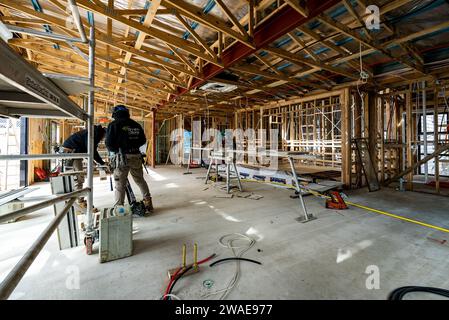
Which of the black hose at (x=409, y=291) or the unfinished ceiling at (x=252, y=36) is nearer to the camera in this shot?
the black hose at (x=409, y=291)

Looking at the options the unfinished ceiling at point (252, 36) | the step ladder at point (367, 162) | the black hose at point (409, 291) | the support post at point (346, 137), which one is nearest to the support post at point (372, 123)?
the step ladder at point (367, 162)

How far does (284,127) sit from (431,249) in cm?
647

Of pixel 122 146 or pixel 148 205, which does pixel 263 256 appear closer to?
pixel 148 205

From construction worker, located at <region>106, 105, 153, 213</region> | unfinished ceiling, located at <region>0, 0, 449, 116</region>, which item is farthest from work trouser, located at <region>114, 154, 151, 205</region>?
unfinished ceiling, located at <region>0, 0, 449, 116</region>

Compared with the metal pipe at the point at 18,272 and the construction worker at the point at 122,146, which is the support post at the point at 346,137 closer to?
the construction worker at the point at 122,146

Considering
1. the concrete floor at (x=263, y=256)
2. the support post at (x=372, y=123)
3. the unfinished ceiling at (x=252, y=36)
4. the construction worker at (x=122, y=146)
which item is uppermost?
the unfinished ceiling at (x=252, y=36)

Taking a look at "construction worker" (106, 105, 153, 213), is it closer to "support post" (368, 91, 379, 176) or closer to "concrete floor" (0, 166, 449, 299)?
"concrete floor" (0, 166, 449, 299)

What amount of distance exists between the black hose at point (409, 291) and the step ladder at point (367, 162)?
449 cm

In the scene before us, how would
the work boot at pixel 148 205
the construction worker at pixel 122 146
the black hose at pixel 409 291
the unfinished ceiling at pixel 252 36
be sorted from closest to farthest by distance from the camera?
1. the black hose at pixel 409 291
2. the unfinished ceiling at pixel 252 36
3. the construction worker at pixel 122 146
4. the work boot at pixel 148 205

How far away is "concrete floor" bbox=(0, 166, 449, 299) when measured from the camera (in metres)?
1.69

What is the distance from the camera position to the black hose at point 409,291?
161 cm

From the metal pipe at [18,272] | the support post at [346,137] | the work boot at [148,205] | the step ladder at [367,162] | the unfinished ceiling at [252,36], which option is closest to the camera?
the metal pipe at [18,272]

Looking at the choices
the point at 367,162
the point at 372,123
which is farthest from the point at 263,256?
the point at 372,123

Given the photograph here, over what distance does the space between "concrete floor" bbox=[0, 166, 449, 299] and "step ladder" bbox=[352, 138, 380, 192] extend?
69.8 inches
